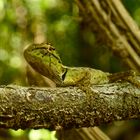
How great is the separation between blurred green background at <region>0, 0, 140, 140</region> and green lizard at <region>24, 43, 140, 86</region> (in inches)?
52.7

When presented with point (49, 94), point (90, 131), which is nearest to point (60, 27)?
point (90, 131)

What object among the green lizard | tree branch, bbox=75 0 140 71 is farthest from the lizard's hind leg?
tree branch, bbox=75 0 140 71

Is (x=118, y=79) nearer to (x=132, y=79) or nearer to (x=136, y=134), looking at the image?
(x=132, y=79)

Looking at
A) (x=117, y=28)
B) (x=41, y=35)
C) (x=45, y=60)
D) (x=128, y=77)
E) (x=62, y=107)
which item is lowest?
(x=62, y=107)

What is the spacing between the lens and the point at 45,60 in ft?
5.02

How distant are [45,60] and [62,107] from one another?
371 mm

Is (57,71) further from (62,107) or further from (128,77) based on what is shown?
(62,107)

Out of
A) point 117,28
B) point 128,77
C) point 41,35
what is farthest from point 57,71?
point 41,35

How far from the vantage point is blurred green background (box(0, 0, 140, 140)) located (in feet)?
10.2

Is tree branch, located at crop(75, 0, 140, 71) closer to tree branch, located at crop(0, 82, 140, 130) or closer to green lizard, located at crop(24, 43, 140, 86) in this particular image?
green lizard, located at crop(24, 43, 140, 86)

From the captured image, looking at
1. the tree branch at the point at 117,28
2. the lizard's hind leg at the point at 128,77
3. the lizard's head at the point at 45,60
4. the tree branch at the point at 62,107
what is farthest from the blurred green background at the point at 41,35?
the tree branch at the point at 62,107

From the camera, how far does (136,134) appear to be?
3.46 m

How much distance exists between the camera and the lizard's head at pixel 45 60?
4.78 feet

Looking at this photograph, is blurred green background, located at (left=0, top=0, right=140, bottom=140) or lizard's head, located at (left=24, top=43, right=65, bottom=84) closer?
lizard's head, located at (left=24, top=43, right=65, bottom=84)
